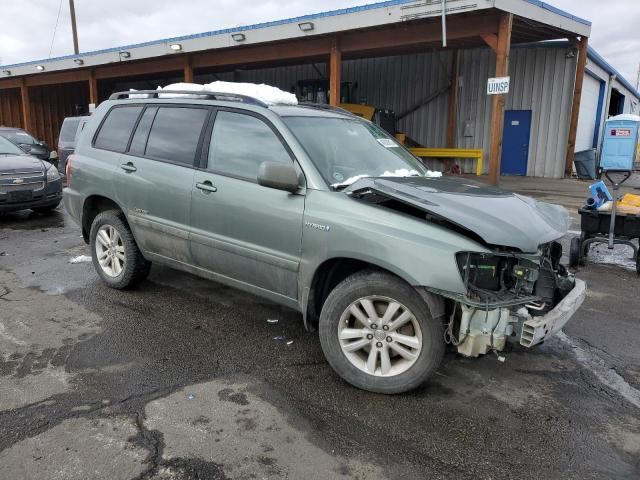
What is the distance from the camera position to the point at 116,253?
16.8 ft

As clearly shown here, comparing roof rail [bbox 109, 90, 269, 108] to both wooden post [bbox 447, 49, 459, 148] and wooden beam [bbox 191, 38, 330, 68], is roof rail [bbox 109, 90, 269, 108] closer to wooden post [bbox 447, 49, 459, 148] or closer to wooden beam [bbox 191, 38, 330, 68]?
wooden beam [bbox 191, 38, 330, 68]

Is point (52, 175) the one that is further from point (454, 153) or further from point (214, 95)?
point (454, 153)

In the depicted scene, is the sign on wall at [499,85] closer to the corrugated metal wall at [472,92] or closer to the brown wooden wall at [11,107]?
the corrugated metal wall at [472,92]

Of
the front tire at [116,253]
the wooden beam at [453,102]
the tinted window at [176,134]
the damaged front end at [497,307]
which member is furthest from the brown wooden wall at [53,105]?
the damaged front end at [497,307]

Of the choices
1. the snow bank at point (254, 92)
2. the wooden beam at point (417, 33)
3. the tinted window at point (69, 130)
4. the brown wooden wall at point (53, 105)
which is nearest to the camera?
the snow bank at point (254, 92)

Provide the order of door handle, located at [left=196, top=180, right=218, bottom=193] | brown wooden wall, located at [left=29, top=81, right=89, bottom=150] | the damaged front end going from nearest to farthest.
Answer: the damaged front end → door handle, located at [left=196, top=180, right=218, bottom=193] → brown wooden wall, located at [left=29, top=81, right=89, bottom=150]

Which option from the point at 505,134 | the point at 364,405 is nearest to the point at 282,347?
the point at 364,405

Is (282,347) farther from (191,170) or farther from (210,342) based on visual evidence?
(191,170)

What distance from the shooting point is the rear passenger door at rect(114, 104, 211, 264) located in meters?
4.29

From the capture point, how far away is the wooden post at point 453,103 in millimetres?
17359

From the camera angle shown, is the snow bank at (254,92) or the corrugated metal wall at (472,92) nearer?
the snow bank at (254,92)

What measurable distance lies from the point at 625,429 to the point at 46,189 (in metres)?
9.28

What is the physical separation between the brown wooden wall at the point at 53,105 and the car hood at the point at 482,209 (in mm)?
27755

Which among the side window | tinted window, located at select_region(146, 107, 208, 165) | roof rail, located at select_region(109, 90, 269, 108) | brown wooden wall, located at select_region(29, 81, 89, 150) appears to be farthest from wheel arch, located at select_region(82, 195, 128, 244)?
brown wooden wall, located at select_region(29, 81, 89, 150)
